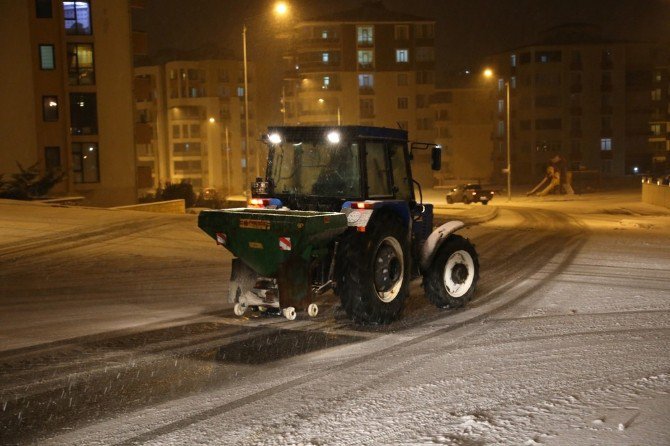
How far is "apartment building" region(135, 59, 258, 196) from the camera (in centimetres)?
9681

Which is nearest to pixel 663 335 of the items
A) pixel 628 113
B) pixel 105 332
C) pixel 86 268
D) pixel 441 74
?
pixel 105 332

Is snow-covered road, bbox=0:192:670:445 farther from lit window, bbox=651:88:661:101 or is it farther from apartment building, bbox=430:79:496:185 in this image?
apartment building, bbox=430:79:496:185

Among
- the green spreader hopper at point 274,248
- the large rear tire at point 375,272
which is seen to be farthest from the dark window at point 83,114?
the large rear tire at point 375,272

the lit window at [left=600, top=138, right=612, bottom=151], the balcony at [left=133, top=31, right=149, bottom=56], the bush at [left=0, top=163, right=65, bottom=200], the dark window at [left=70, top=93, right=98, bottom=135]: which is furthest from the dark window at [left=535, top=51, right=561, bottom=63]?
the bush at [left=0, top=163, right=65, bottom=200]

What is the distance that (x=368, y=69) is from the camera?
298ft

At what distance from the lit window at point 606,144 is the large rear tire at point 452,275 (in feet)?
280

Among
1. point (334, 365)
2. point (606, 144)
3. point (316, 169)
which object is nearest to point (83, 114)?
point (316, 169)

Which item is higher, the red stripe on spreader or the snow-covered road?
the red stripe on spreader

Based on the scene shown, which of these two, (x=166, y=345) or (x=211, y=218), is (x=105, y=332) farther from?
(x=211, y=218)

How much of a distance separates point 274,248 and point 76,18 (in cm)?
3828

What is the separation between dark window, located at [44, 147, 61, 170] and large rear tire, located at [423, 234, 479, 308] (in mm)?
35239

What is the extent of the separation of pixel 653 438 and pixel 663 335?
4099mm

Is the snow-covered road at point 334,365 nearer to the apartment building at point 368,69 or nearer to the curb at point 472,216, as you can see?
the curb at point 472,216

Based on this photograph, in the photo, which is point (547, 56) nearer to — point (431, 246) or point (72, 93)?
point (72, 93)
